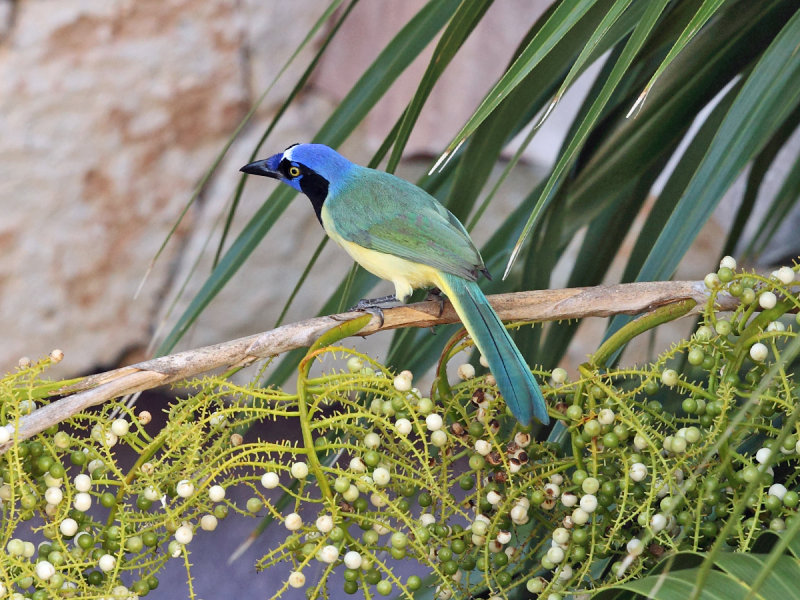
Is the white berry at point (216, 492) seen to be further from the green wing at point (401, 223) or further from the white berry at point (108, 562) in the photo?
the green wing at point (401, 223)

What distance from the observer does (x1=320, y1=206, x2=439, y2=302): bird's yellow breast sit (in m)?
0.65

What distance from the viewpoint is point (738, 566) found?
31 cm

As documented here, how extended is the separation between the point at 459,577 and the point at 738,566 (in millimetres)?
145

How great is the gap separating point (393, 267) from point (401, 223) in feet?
0.11

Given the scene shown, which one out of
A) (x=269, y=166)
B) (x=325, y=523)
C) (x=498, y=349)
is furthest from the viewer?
(x=269, y=166)

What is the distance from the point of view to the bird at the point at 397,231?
0.55 m

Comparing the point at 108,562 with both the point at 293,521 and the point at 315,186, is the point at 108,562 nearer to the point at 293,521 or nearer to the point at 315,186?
the point at 293,521

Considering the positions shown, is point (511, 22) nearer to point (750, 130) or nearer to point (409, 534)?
point (750, 130)

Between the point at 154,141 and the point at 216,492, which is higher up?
the point at 216,492

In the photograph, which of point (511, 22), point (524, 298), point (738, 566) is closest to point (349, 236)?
point (524, 298)

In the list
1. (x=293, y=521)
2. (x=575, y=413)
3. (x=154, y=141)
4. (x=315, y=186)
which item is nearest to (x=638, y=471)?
(x=575, y=413)

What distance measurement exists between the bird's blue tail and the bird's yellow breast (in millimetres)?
47

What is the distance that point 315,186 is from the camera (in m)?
0.74

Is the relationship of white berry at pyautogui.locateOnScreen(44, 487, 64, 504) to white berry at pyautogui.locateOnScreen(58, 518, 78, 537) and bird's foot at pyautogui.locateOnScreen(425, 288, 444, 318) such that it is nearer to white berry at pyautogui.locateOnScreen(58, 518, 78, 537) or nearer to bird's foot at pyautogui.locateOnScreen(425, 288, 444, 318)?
white berry at pyautogui.locateOnScreen(58, 518, 78, 537)
